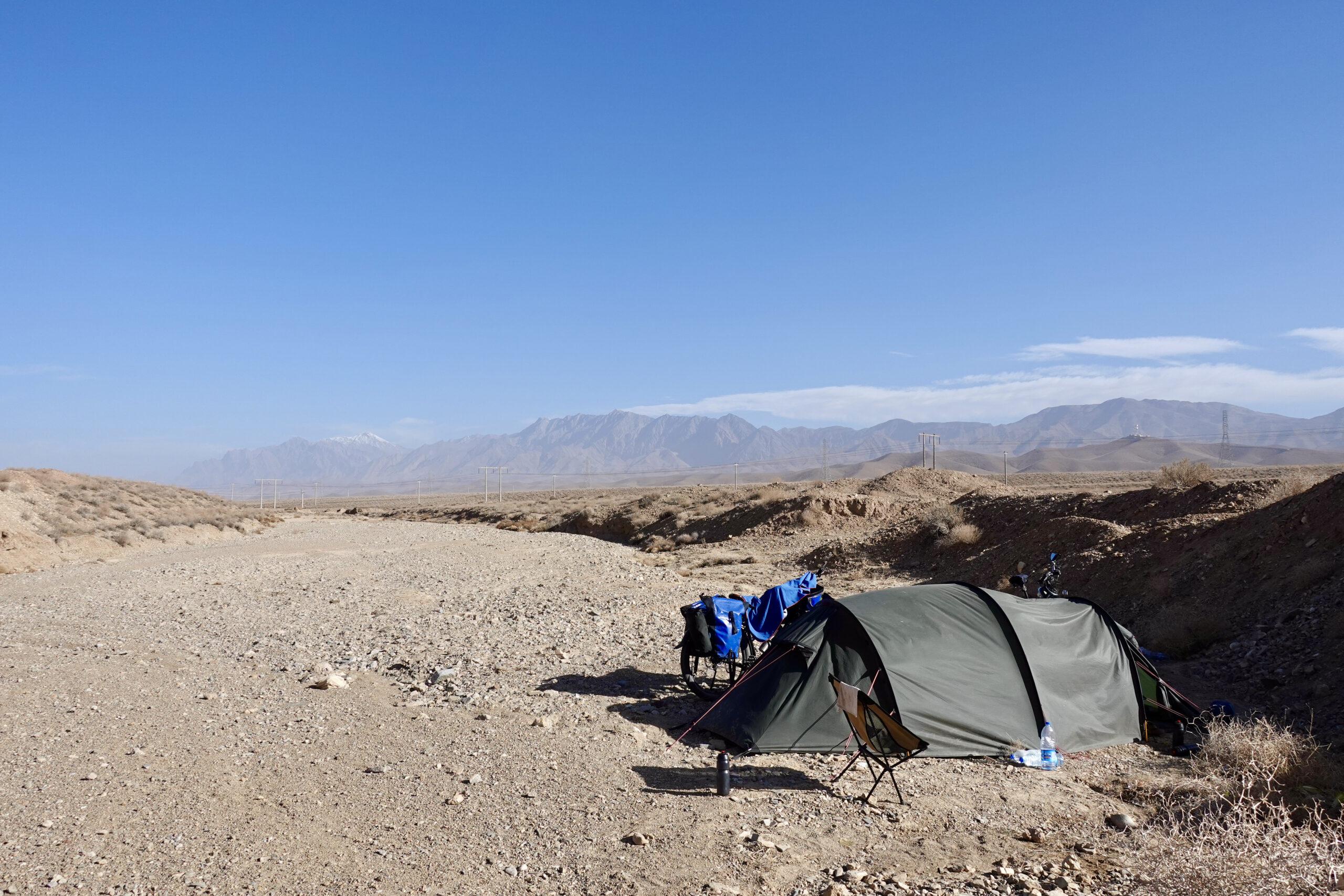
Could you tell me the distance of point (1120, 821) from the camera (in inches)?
275

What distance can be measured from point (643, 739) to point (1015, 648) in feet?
14.1

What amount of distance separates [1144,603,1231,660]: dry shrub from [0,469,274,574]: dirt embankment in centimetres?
2954

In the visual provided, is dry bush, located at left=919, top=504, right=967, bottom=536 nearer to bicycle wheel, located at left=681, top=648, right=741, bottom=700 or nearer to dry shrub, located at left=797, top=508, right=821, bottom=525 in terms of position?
dry shrub, located at left=797, top=508, right=821, bottom=525

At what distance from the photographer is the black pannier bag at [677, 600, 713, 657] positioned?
1034 centimetres

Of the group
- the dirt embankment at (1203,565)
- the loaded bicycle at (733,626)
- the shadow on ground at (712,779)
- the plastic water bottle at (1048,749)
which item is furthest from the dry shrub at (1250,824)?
the loaded bicycle at (733,626)

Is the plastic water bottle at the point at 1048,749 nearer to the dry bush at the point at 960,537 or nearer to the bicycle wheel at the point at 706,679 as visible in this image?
the bicycle wheel at the point at 706,679

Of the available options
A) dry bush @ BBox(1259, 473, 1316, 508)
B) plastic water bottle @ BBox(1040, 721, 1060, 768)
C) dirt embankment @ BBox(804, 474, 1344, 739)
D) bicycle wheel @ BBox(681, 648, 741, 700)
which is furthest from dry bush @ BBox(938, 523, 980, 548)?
plastic water bottle @ BBox(1040, 721, 1060, 768)

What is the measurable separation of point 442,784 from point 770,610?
4.60m

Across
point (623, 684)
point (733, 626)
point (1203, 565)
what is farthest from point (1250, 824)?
point (1203, 565)

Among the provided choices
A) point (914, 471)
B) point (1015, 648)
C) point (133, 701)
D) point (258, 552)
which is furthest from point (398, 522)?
point (1015, 648)

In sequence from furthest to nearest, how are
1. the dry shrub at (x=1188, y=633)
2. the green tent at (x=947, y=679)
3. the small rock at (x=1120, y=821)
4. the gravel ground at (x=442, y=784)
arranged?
1. the dry shrub at (x=1188, y=633)
2. the green tent at (x=947, y=679)
3. the small rock at (x=1120, y=821)
4. the gravel ground at (x=442, y=784)

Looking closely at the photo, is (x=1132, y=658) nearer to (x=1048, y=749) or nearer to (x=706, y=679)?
(x=1048, y=749)

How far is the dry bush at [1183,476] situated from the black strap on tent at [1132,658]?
14.4m

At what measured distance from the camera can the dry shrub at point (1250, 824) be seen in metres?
4.96
